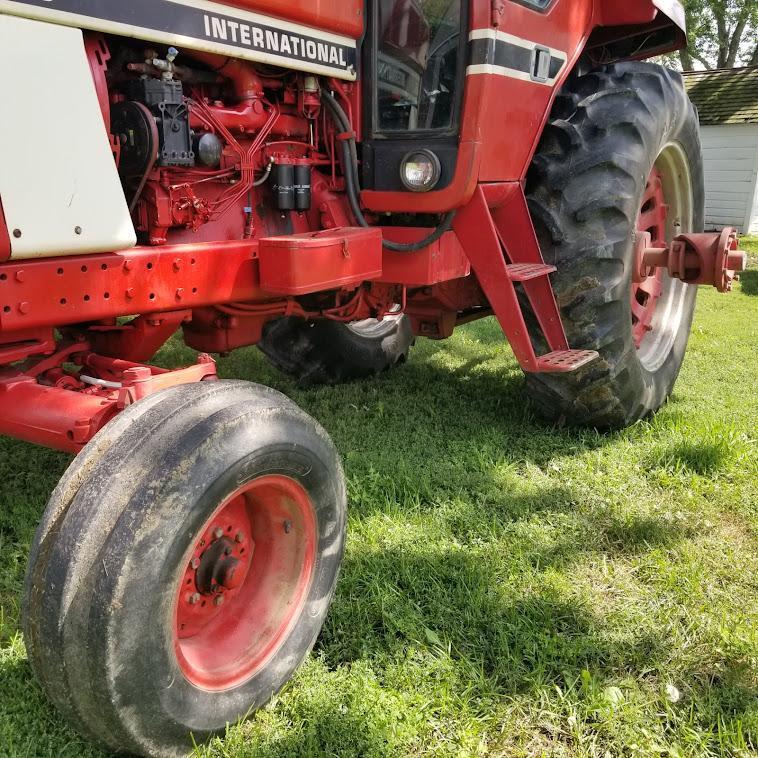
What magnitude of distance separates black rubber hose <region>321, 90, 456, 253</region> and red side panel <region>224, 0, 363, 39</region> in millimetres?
241

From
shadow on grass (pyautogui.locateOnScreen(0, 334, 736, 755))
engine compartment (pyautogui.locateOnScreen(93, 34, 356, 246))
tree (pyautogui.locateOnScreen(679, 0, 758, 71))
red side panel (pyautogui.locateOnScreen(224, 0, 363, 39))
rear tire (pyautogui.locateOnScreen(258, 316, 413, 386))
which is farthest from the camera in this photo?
tree (pyautogui.locateOnScreen(679, 0, 758, 71))

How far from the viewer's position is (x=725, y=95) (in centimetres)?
1452

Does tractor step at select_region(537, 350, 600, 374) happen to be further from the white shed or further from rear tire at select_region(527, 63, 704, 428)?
the white shed

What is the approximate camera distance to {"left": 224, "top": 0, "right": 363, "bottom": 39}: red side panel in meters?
2.49

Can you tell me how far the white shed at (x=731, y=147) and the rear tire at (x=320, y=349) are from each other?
11.5m

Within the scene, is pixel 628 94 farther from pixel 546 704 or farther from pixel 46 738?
pixel 46 738

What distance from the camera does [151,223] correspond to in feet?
7.93

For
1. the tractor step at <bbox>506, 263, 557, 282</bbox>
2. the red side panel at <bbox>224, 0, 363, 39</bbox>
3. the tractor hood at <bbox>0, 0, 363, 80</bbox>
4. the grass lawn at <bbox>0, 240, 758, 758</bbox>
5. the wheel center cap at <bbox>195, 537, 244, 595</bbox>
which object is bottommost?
the grass lawn at <bbox>0, 240, 758, 758</bbox>

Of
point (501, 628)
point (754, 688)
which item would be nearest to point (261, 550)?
point (501, 628)

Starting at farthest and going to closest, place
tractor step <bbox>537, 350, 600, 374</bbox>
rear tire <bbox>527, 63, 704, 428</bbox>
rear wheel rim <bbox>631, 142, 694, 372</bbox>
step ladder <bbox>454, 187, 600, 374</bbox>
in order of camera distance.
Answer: rear wheel rim <bbox>631, 142, 694, 372</bbox>, rear tire <bbox>527, 63, 704, 428</bbox>, tractor step <bbox>537, 350, 600, 374</bbox>, step ladder <bbox>454, 187, 600, 374</bbox>

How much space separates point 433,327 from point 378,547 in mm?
1512

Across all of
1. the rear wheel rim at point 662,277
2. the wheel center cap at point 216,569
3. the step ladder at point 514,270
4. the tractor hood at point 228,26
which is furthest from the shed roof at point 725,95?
the wheel center cap at point 216,569

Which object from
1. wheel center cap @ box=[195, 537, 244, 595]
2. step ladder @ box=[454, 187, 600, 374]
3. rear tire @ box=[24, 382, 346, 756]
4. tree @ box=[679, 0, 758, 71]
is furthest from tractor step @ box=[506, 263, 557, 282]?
tree @ box=[679, 0, 758, 71]

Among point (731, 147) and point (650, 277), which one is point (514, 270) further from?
point (731, 147)
